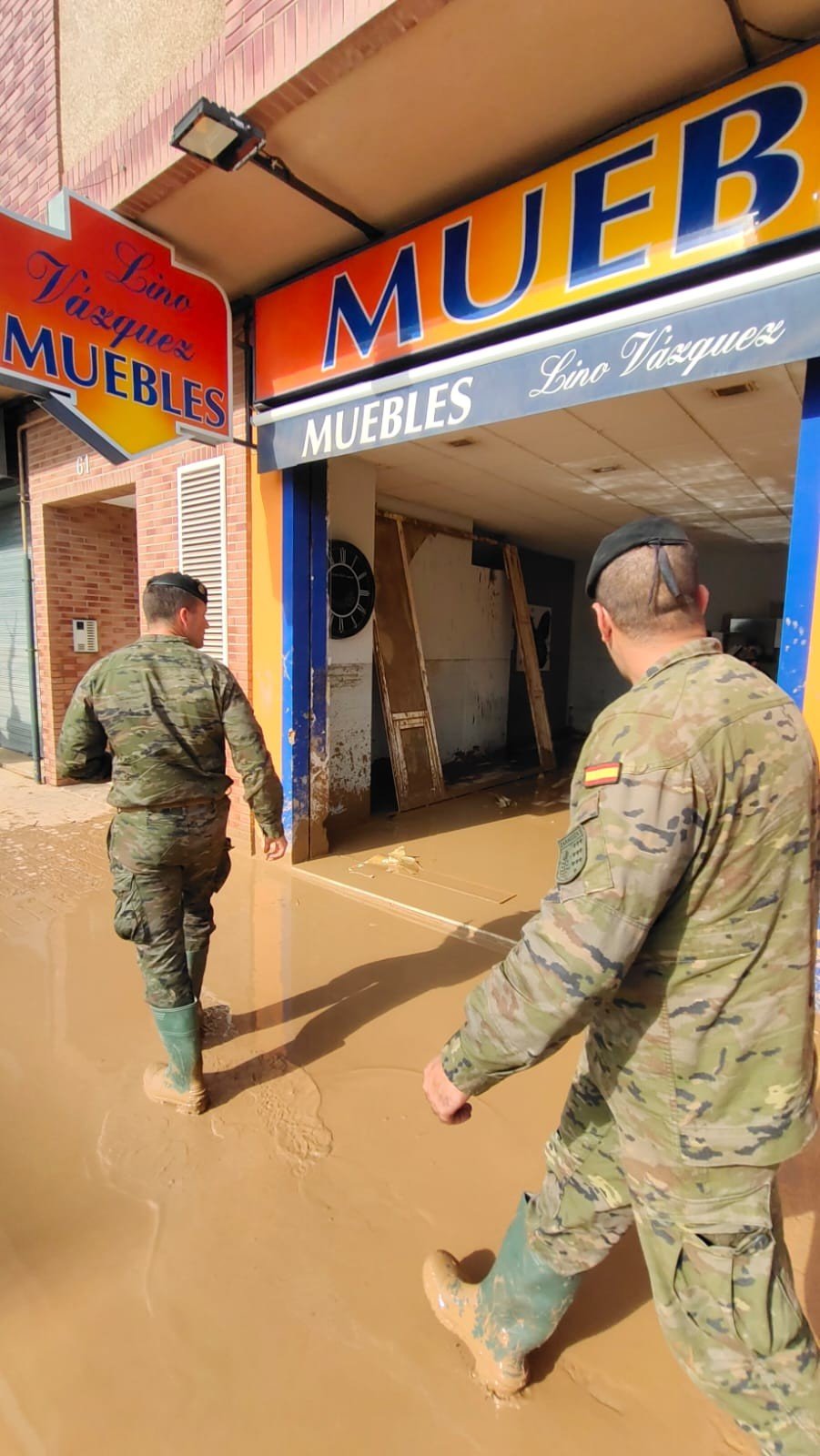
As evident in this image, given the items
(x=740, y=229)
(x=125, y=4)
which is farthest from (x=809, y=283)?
(x=125, y=4)

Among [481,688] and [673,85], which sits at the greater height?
[673,85]

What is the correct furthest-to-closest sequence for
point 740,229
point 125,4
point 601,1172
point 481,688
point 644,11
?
1. point 481,688
2. point 125,4
3. point 740,229
4. point 644,11
5. point 601,1172

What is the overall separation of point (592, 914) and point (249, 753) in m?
1.64

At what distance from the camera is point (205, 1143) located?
230 cm

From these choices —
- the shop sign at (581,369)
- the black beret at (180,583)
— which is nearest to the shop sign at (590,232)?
the shop sign at (581,369)

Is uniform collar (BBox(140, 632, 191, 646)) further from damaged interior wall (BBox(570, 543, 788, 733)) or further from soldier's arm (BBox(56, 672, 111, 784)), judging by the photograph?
damaged interior wall (BBox(570, 543, 788, 733))

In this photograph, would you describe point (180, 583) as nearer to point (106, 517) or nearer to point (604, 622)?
point (604, 622)

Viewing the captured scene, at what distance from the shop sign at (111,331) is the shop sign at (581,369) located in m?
0.68

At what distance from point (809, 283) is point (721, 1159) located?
2.83 m

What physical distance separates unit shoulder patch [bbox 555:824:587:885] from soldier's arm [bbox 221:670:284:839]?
58.3 inches

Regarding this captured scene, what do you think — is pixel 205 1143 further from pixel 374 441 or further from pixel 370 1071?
pixel 374 441

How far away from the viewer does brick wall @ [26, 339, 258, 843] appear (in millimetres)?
4957

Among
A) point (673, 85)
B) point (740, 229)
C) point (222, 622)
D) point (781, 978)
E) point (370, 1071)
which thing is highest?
point (673, 85)

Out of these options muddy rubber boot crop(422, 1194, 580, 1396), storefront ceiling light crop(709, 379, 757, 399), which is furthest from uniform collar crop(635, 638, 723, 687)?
storefront ceiling light crop(709, 379, 757, 399)
